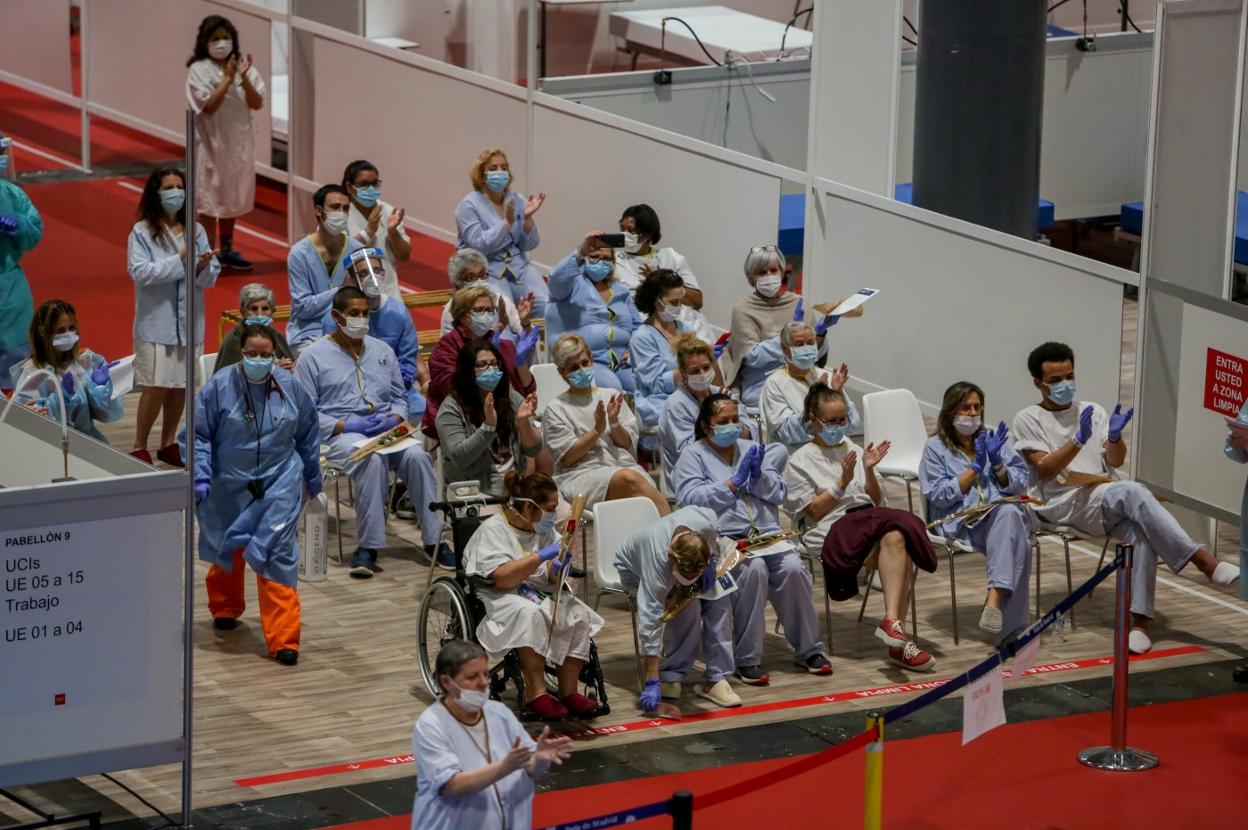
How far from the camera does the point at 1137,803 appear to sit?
25.6ft

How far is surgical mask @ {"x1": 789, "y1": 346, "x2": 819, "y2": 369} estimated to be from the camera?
1008 centimetres

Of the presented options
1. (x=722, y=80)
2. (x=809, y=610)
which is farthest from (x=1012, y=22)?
(x=809, y=610)

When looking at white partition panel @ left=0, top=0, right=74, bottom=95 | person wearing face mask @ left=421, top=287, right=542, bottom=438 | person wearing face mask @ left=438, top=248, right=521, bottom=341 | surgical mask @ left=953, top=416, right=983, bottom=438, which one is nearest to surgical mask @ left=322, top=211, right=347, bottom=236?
person wearing face mask @ left=438, top=248, right=521, bottom=341

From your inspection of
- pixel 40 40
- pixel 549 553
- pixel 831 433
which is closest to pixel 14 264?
pixel 549 553

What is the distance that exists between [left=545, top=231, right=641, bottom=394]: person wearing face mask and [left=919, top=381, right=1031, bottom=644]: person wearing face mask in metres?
2.26

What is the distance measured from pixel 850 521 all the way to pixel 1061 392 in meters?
1.22

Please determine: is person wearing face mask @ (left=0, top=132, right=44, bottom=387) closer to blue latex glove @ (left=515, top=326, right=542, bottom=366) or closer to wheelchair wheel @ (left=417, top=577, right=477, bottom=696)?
blue latex glove @ (left=515, top=326, right=542, bottom=366)

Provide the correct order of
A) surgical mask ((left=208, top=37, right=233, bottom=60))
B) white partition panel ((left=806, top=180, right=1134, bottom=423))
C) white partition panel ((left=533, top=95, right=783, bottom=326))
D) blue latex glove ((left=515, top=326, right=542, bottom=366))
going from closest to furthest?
blue latex glove ((left=515, top=326, right=542, bottom=366)) → white partition panel ((left=806, top=180, right=1134, bottom=423)) → white partition panel ((left=533, top=95, right=783, bottom=326)) → surgical mask ((left=208, top=37, right=233, bottom=60))

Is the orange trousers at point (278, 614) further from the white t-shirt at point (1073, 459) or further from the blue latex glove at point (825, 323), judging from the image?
the white t-shirt at point (1073, 459)

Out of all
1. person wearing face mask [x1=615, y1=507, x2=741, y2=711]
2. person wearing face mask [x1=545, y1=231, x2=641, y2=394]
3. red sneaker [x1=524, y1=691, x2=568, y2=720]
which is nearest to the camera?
red sneaker [x1=524, y1=691, x2=568, y2=720]

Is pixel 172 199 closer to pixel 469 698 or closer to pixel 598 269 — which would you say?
pixel 598 269

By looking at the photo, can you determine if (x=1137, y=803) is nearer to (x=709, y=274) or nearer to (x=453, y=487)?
(x=453, y=487)

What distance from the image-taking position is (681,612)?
852cm

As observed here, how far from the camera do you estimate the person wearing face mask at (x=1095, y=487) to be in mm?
9281
